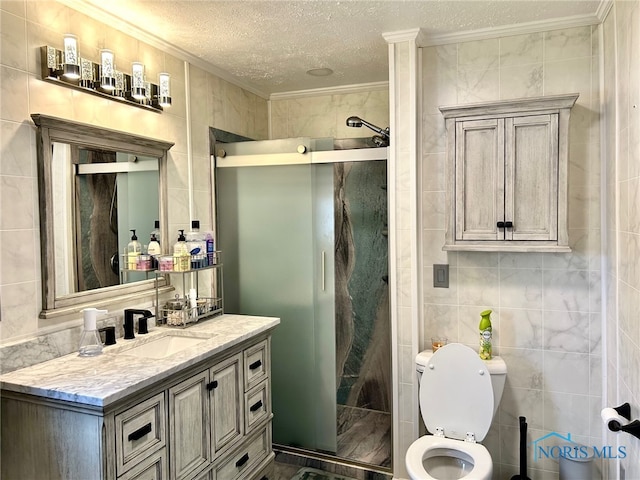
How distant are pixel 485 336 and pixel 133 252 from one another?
185cm

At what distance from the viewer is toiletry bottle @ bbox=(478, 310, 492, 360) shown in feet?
7.81

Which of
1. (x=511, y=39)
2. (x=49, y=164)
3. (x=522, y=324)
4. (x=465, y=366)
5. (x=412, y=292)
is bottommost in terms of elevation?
(x=465, y=366)

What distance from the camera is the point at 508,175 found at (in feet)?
7.34

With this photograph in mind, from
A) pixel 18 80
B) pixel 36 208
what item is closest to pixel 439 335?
pixel 36 208

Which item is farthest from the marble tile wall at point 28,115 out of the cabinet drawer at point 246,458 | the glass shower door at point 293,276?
the cabinet drawer at point 246,458

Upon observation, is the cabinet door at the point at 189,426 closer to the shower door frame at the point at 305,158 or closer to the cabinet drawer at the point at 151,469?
the cabinet drawer at the point at 151,469

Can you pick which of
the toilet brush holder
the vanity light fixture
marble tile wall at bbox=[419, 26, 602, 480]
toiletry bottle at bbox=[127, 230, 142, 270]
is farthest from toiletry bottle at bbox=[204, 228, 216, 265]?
the toilet brush holder

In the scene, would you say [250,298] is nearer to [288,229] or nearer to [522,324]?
[288,229]

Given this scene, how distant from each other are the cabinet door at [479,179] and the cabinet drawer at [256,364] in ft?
3.84

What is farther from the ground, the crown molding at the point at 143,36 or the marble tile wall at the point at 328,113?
the crown molding at the point at 143,36

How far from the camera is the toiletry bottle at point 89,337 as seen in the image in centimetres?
192

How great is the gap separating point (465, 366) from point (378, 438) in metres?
1.16

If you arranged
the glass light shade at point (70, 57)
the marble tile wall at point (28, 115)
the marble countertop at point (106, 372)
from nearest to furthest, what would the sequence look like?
the marble countertop at point (106, 372), the marble tile wall at point (28, 115), the glass light shade at point (70, 57)

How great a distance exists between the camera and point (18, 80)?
1.77 meters
